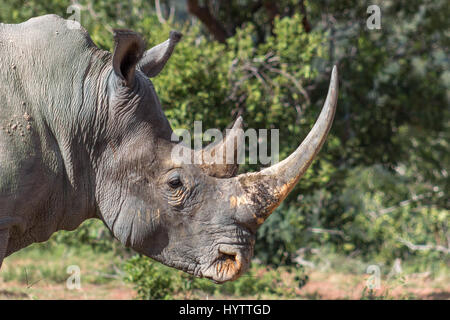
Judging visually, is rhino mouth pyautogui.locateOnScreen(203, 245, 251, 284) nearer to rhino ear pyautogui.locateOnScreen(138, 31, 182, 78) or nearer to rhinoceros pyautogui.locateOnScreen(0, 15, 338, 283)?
rhinoceros pyautogui.locateOnScreen(0, 15, 338, 283)

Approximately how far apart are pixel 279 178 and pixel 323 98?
17.8 feet

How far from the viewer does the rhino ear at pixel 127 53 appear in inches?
142

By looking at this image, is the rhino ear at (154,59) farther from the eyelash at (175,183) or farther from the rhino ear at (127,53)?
the eyelash at (175,183)

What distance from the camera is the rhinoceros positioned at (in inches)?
146

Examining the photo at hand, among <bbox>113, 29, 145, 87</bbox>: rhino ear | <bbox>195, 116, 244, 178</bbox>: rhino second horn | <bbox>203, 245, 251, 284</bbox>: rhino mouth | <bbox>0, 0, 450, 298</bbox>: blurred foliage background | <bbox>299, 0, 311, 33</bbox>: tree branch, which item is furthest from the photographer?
<bbox>299, 0, 311, 33</bbox>: tree branch

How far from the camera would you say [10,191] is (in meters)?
3.44

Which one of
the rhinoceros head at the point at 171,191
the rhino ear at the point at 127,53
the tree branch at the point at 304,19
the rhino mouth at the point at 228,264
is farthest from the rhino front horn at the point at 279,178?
the tree branch at the point at 304,19

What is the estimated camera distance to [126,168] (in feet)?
12.5

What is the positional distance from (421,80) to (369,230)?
232 cm

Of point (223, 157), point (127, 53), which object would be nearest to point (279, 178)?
point (223, 157)

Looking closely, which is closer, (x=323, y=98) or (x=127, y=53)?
(x=127, y=53)

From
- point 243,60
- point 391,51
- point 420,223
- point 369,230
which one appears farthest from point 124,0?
point 420,223

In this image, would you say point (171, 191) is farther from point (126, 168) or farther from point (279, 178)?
point (279, 178)

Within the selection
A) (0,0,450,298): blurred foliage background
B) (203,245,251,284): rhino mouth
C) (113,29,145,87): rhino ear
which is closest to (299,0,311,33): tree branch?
(0,0,450,298): blurred foliage background
